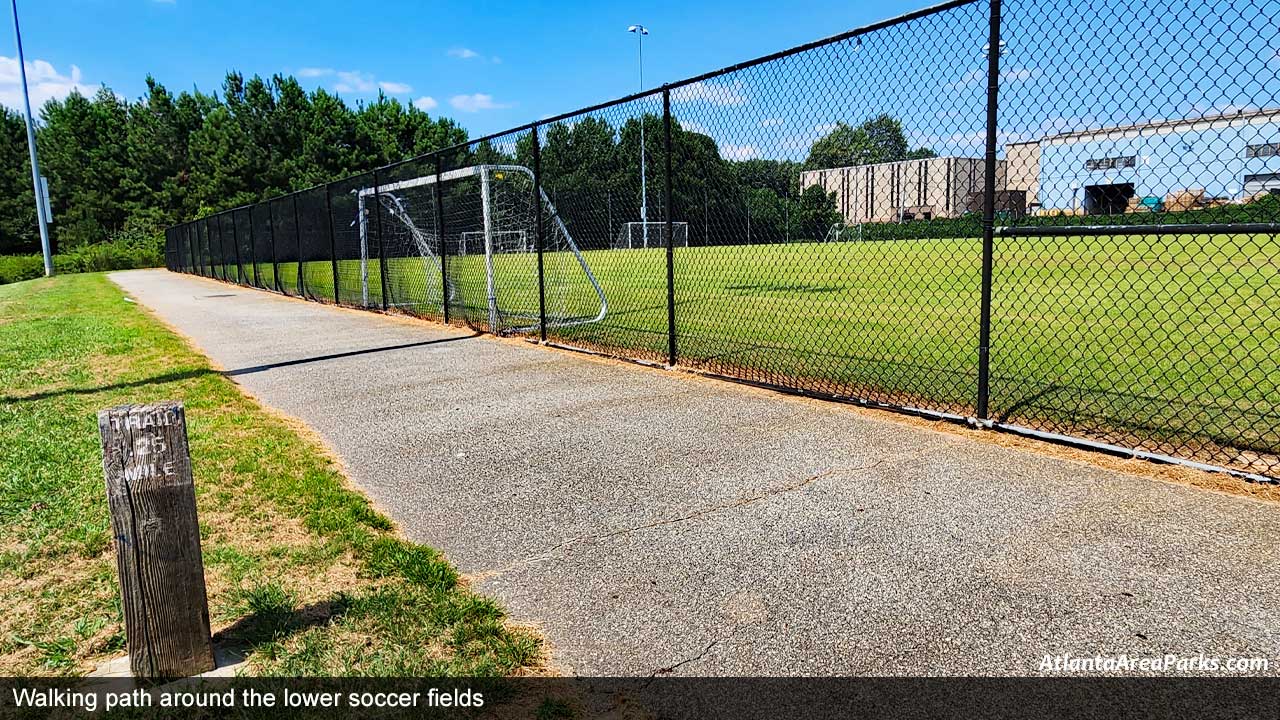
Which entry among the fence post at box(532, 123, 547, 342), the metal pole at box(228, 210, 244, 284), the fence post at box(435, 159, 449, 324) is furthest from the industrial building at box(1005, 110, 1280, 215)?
the metal pole at box(228, 210, 244, 284)

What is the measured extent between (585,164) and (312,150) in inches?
1994

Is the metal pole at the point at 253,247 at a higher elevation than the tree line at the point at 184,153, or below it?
below

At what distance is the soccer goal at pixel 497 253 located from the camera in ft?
34.1

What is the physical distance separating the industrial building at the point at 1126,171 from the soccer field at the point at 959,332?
0.40m

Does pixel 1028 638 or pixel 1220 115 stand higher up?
pixel 1220 115

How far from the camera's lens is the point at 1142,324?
8539 mm

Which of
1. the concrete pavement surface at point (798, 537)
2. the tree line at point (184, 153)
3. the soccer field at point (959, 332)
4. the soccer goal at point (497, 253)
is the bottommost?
the concrete pavement surface at point (798, 537)

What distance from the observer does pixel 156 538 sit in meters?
2.32

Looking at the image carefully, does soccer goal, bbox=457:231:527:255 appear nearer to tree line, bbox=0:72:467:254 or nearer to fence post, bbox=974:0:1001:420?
fence post, bbox=974:0:1001:420

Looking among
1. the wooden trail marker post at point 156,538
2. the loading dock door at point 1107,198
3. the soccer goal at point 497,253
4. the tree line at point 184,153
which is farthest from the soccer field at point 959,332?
the tree line at point 184,153

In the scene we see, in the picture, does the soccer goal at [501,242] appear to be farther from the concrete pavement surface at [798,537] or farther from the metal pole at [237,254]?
the metal pole at [237,254]

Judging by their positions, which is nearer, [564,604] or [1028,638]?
[1028,638]

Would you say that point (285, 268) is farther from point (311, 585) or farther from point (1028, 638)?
point (1028, 638)

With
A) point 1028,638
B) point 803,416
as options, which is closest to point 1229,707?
point 1028,638
